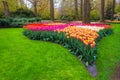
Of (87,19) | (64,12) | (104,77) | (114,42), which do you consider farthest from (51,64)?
(64,12)

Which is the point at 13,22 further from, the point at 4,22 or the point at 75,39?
the point at 75,39

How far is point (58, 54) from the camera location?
32.2 ft

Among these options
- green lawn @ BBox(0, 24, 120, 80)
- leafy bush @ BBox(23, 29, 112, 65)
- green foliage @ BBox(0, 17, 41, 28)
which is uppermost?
green foliage @ BBox(0, 17, 41, 28)

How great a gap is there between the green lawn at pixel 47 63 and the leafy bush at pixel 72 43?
10.3 inches

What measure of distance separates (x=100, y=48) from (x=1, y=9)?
27.5 metres

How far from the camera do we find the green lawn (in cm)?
785

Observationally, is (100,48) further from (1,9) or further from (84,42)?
(1,9)

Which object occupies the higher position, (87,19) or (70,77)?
(87,19)

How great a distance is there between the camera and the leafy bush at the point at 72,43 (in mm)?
8945

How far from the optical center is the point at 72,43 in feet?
33.5

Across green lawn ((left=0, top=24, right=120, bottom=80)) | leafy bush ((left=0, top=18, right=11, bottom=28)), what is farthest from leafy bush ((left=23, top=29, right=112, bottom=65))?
leafy bush ((left=0, top=18, right=11, bottom=28))

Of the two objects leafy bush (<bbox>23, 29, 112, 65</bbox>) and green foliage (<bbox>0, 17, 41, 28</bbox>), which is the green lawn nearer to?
leafy bush (<bbox>23, 29, 112, 65</bbox>)

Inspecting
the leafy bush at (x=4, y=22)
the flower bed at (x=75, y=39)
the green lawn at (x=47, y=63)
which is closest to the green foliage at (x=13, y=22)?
the leafy bush at (x=4, y=22)

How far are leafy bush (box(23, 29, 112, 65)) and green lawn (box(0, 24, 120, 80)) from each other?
0.86ft
